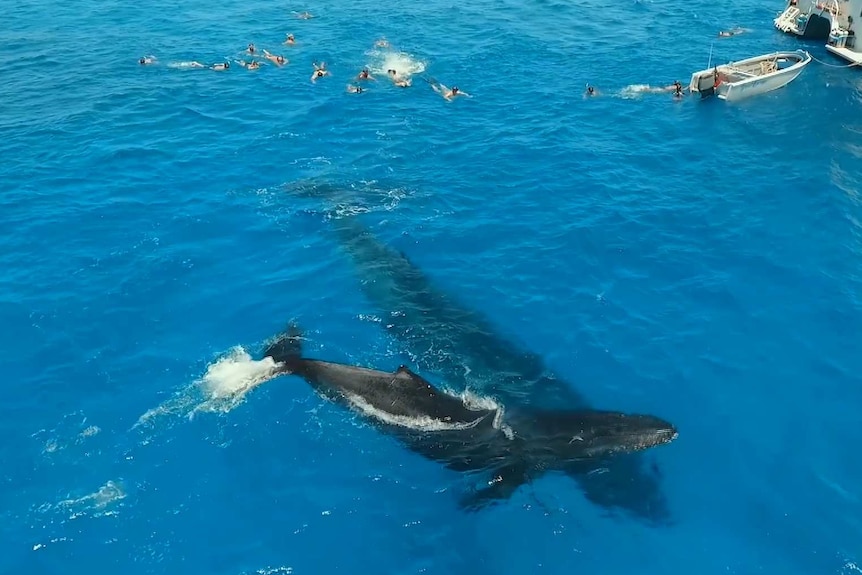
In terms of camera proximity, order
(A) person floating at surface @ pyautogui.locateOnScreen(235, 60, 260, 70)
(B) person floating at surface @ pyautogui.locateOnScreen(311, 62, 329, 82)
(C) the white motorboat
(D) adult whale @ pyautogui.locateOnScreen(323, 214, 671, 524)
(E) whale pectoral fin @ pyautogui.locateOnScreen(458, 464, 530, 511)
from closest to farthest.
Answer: (E) whale pectoral fin @ pyautogui.locateOnScreen(458, 464, 530, 511) < (D) adult whale @ pyautogui.locateOnScreen(323, 214, 671, 524) < (C) the white motorboat < (B) person floating at surface @ pyautogui.locateOnScreen(311, 62, 329, 82) < (A) person floating at surface @ pyautogui.locateOnScreen(235, 60, 260, 70)

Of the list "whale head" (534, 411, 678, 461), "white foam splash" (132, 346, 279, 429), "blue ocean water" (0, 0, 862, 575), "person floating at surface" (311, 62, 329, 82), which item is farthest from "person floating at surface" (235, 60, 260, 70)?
"whale head" (534, 411, 678, 461)

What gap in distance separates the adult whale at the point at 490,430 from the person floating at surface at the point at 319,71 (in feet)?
124

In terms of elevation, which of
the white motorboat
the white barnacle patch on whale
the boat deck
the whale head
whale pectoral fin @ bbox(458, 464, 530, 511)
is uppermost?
the boat deck

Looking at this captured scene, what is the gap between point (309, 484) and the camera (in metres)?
26.3

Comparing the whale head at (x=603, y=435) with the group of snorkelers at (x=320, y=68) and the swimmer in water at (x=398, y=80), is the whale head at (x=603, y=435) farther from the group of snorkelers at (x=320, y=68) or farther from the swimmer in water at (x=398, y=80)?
the swimmer in water at (x=398, y=80)

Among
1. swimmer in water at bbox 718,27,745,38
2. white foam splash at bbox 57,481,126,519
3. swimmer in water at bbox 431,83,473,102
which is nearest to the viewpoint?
white foam splash at bbox 57,481,126,519

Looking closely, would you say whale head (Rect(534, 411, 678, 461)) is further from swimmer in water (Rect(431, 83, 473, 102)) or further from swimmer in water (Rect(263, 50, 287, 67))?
swimmer in water (Rect(263, 50, 287, 67))

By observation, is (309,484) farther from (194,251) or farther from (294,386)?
(194,251)

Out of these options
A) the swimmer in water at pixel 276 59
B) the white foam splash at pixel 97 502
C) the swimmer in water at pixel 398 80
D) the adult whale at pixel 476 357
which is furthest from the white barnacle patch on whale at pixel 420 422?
the swimmer in water at pixel 276 59

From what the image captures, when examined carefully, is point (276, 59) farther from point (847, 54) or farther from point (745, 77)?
point (847, 54)

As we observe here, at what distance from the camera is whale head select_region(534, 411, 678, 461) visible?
25.7 metres

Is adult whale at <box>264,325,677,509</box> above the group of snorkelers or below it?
below

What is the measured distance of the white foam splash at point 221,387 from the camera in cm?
2892

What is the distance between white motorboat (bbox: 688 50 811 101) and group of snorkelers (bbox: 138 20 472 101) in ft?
60.9
